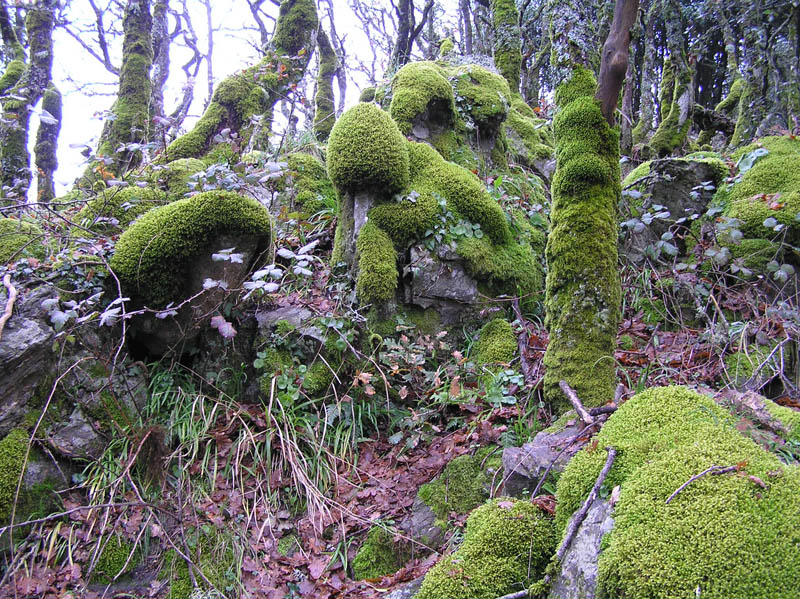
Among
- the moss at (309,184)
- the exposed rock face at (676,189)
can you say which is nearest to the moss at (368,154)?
the moss at (309,184)

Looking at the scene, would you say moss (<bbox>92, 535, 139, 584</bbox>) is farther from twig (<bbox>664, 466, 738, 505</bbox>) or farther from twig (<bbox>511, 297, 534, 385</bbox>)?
twig (<bbox>664, 466, 738, 505</bbox>)

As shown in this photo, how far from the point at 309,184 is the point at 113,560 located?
4.12 m

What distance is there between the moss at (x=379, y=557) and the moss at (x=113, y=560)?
4.63 feet

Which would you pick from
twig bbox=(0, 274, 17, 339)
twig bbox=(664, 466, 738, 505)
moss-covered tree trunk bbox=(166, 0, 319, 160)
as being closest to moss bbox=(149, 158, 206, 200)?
moss-covered tree trunk bbox=(166, 0, 319, 160)

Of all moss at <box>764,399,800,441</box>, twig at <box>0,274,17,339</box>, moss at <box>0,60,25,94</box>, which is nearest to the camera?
moss at <box>764,399,800,441</box>

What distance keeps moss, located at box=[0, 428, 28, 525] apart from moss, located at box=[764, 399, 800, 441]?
13.8 feet

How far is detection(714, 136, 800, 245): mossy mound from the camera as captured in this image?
4.29m

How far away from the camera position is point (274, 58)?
634cm

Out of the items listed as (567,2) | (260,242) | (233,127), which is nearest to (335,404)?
(260,242)

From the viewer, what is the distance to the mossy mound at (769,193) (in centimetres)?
429

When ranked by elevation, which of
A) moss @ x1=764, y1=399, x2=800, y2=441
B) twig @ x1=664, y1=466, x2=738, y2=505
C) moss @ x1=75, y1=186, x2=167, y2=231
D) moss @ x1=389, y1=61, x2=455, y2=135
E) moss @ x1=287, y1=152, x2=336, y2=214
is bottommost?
moss @ x1=764, y1=399, x2=800, y2=441

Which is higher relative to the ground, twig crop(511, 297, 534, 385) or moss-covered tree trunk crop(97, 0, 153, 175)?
moss-covered tree trunk crop(97, 0, 153, 175)

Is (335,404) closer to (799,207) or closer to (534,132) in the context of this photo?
(799,207)

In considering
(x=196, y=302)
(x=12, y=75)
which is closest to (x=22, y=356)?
(x=196, y=302)
